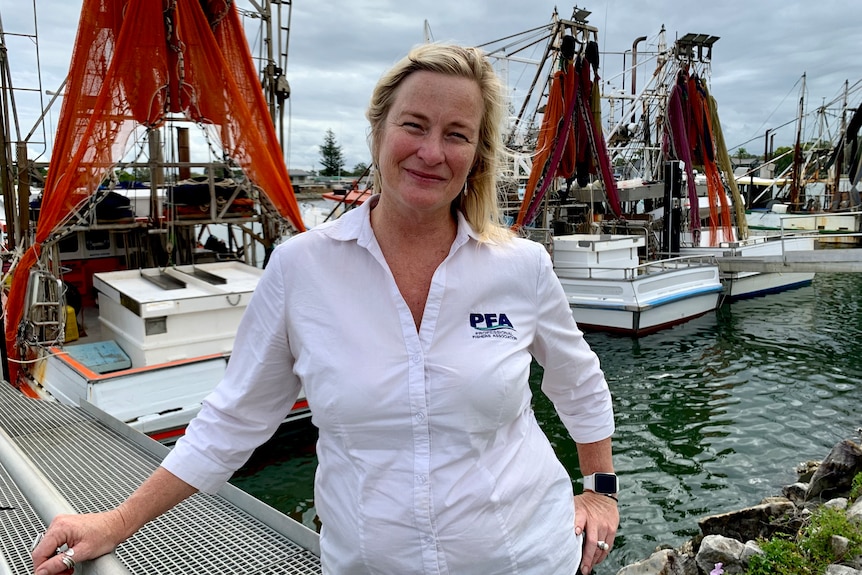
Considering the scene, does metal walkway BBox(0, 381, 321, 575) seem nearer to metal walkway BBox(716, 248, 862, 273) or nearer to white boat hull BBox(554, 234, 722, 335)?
white boat hull BBox(554, 234, 722, 335)

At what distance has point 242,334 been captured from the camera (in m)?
1.47

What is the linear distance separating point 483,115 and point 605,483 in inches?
39.8

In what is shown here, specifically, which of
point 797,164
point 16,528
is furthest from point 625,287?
point 797,164

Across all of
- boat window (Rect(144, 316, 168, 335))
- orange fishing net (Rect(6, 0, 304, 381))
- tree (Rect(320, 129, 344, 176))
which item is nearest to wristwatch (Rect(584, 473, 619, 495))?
boat window (Rect(144, 316, 168, 335))

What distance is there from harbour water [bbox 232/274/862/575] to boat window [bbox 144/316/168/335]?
1.77 meters

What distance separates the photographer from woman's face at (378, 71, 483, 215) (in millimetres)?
1393

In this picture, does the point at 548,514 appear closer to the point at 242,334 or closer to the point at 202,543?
the point at 242,334

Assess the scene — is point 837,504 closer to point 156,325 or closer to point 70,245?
point 156,325

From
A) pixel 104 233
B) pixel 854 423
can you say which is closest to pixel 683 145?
pixel 854 423

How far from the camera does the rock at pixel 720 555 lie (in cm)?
433

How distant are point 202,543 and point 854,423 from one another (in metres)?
8.90

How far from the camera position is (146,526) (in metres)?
2.72

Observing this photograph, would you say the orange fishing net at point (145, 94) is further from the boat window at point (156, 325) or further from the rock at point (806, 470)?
the rock at point (806, 470)

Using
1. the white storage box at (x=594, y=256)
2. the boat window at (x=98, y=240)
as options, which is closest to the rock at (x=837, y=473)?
the white storage box at (x=594, y=256)
